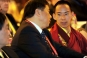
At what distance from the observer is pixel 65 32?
2463 mm

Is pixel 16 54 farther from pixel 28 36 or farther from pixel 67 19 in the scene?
pixel 67 19

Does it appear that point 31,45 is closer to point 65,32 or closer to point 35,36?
point 35,36

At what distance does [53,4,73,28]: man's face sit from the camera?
248 cm

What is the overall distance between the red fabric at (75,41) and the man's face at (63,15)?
0.08 m

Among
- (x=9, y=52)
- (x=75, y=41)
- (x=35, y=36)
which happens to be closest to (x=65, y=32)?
(x=75, y=41)

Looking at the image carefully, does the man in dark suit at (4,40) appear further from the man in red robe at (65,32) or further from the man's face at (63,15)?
the man's face at (63,15)

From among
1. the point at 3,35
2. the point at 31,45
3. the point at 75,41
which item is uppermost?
the point at 3,35

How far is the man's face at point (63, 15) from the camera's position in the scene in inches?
97.6

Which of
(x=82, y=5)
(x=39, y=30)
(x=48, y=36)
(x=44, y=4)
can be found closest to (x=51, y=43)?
(x=48, y=36)

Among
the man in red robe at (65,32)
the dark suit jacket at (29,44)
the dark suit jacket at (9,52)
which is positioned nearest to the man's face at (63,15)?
the man in red robe at (65,32)

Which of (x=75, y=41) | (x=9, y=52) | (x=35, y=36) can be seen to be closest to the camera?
(x=9, y=52)

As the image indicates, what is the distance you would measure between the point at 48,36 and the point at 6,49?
0.50 meters

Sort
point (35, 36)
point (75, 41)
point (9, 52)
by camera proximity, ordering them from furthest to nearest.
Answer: point (75, 41) < point (35, 36) < point (9, 52)

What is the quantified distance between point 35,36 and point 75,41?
29.3 inches
